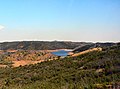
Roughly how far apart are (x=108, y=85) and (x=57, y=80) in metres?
13.4

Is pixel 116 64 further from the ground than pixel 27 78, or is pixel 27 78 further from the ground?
pixel 116 64

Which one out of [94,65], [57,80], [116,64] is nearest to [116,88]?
[57,80]

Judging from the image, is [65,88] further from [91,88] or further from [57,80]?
[57,80]

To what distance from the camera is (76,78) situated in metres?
41.9

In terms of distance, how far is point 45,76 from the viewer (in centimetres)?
5084

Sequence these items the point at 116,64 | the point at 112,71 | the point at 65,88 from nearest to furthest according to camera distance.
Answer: the point at 65,88 < the point at 112,71 < the point at 116,64

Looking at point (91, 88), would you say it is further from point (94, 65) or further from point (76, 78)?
point (94, 65)

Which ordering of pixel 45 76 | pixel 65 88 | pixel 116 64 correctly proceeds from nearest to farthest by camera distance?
1. pixel 65 88
2. pixel 116 64
3. pixel 45 76

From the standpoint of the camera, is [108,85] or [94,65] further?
[94,65]

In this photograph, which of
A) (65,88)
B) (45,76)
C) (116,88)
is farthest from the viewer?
(45,76)

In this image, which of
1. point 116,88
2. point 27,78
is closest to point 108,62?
point 27,78

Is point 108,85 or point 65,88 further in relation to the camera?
point 65,88

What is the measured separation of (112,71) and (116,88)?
13738 millimetres

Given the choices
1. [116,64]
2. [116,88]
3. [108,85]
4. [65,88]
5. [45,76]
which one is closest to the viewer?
[116,88]
